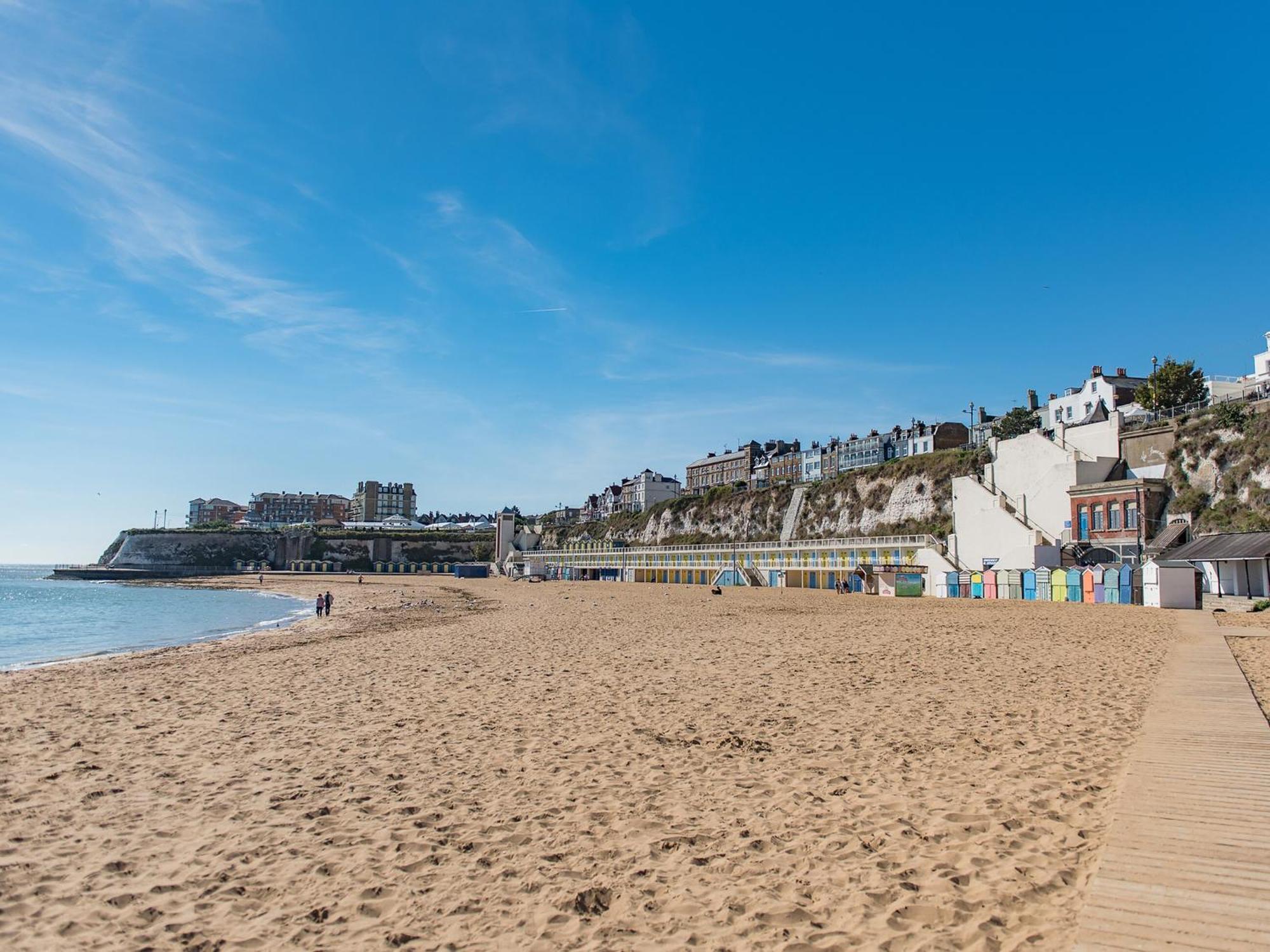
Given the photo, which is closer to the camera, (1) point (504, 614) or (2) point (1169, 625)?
(2) point (1169, 625)

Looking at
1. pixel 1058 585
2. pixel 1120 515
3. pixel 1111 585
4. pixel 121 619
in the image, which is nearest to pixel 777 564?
pixel 1120 515

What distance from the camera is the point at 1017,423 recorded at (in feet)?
261

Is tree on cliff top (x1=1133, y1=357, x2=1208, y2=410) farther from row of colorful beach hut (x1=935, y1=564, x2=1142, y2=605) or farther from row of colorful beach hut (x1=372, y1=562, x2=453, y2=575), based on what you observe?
row of colorful beach hut (x1=372, y1=562, x2=453, y2=575)

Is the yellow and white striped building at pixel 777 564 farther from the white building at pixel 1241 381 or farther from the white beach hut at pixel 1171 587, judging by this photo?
the white building at pixel 1241 381

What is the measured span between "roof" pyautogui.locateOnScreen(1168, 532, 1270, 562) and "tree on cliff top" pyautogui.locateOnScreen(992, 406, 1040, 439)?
43834mm

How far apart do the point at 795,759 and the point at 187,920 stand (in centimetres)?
655

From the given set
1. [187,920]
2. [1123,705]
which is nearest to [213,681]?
[187,920]

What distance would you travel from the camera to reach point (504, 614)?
1481 inches

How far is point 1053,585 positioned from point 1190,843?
120 feet

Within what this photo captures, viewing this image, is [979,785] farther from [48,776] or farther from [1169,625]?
[1169,625]

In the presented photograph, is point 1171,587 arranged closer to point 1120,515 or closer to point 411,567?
point 1120,515

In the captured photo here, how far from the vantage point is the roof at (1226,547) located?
32.1 metres

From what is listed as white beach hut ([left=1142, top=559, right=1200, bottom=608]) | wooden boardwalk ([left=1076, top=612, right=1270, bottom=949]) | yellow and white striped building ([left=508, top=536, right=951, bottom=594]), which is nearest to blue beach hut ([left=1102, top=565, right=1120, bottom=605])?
white beach hut ([left=1142, top=559, right=1200, bottom=608])

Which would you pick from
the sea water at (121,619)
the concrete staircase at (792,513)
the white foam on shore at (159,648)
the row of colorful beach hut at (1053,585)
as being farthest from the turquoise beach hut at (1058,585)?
the concrete staircase at (792,513)
